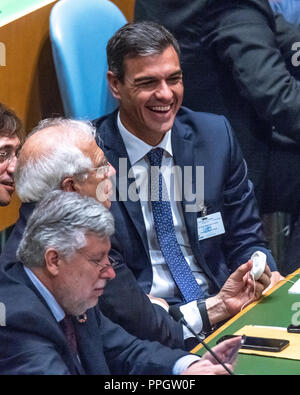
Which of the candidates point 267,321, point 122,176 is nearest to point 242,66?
point 122,176

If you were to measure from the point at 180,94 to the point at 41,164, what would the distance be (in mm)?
742

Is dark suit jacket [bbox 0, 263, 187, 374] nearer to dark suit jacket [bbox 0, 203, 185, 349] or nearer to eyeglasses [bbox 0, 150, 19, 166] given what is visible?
dark suit jacket [bbox 0, 203, 185, 349]

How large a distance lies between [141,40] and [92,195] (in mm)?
632

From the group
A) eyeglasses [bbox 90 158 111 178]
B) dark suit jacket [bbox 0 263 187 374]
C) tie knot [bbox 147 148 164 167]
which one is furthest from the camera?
tie knot [bbox 147 148 164 167]

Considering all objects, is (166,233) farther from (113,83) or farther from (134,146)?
(113,83)

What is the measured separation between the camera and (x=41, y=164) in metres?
2.29

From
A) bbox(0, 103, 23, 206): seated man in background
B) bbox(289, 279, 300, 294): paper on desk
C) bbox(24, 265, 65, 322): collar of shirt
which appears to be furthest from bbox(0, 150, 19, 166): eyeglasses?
bbox(289, 279, 300, 294): paper on desk

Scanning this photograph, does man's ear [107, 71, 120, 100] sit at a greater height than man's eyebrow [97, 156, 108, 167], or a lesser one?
greater

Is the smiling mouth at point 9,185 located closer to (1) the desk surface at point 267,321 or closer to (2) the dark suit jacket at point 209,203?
(2) the dark suit jacket at point 209,203

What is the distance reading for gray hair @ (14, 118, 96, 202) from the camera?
87.7 inches

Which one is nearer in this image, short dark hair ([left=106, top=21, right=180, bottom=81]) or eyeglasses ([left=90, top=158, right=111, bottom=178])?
eyeglasses ([left=90, top=158, right=111, bottom=178])

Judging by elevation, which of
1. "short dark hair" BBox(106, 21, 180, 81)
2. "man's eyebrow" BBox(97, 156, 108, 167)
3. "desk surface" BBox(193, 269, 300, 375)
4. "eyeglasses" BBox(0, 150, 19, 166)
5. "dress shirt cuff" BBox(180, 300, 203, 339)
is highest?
"short dark hair" BBox(106, 21, 180, 81)
